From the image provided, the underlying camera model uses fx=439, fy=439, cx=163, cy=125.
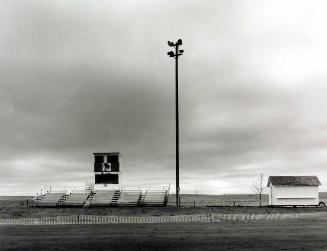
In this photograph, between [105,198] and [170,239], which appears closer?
[170,239]

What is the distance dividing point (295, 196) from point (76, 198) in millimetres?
27884

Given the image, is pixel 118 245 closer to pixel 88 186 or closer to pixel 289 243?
pixel 289 243

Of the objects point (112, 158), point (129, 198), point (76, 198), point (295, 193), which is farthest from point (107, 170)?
point (295, 193)

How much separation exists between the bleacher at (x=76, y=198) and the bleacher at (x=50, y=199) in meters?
1.06

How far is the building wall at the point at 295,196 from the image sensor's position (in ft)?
184

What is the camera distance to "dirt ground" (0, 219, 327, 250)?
1566 cm

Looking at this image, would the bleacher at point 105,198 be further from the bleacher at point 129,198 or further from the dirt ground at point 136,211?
the dirt ground at point 136,211

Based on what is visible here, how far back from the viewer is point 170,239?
17.9m

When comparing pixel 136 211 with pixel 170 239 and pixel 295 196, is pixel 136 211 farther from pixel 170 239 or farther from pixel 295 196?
pixel 295 196

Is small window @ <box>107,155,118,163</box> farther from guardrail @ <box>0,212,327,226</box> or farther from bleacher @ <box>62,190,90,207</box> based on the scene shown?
guardrail @ <box>0,212,327,226</box>

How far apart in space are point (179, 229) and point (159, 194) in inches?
1315

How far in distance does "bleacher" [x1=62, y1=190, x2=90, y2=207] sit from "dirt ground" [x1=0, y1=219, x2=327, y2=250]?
32277 mm

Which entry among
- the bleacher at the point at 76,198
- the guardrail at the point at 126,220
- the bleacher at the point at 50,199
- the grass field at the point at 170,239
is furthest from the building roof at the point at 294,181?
the grass field at the point at 170,239

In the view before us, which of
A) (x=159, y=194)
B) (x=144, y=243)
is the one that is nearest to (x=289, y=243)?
(x=144, y=243)
